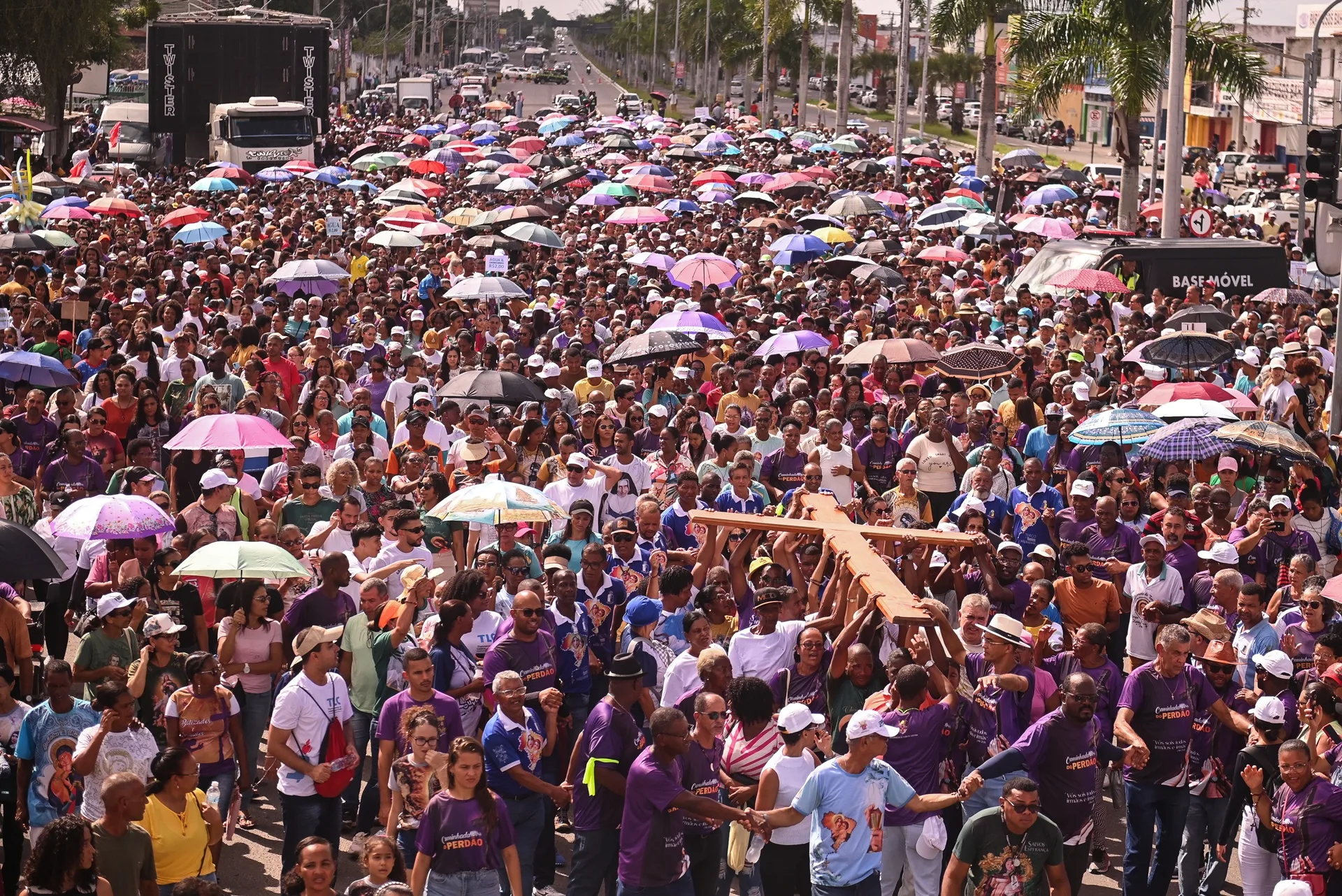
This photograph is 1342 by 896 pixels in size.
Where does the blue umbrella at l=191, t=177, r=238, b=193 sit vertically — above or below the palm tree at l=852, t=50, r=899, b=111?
below

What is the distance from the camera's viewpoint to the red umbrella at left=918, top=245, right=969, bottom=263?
26.2 m

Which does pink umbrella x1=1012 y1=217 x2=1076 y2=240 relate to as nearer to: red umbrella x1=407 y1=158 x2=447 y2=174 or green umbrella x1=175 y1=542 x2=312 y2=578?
red umbrella x1=407 y1=158 x2=447 y2=174

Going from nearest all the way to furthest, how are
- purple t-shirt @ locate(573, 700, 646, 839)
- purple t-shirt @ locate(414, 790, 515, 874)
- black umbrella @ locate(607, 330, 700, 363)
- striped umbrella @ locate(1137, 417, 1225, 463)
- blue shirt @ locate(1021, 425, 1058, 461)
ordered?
purple t-shirt @ locate(414, 790, 515, 874), purple t-shirt @ locate(573, 700, 646, 839), striped umbrella @ locate(1137, 417, 1225, 463), blue shirt @ locate(1021, 425, 1058, 461), black umbrella @ locate(607, 330, 700, 363)

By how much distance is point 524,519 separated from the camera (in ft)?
36.4

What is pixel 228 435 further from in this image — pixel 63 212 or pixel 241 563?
pixel 63 212

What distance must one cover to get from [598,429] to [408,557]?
10.3 feet

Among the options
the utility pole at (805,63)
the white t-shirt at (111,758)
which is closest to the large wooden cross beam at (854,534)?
the white t-shirt at (111,758)

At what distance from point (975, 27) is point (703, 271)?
27072mm

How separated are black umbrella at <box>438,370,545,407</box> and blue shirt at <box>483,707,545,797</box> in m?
6.36

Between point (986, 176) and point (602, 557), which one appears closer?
point (602, 557)

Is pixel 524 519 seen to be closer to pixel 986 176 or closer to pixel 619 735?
pixel 619 735

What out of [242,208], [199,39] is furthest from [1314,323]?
[199,39]

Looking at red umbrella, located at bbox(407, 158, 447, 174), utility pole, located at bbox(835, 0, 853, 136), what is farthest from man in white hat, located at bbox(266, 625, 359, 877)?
utility pole, located at bbox(835, 0, 853, 136)

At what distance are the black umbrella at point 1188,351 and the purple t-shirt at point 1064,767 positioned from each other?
873 centimetres
